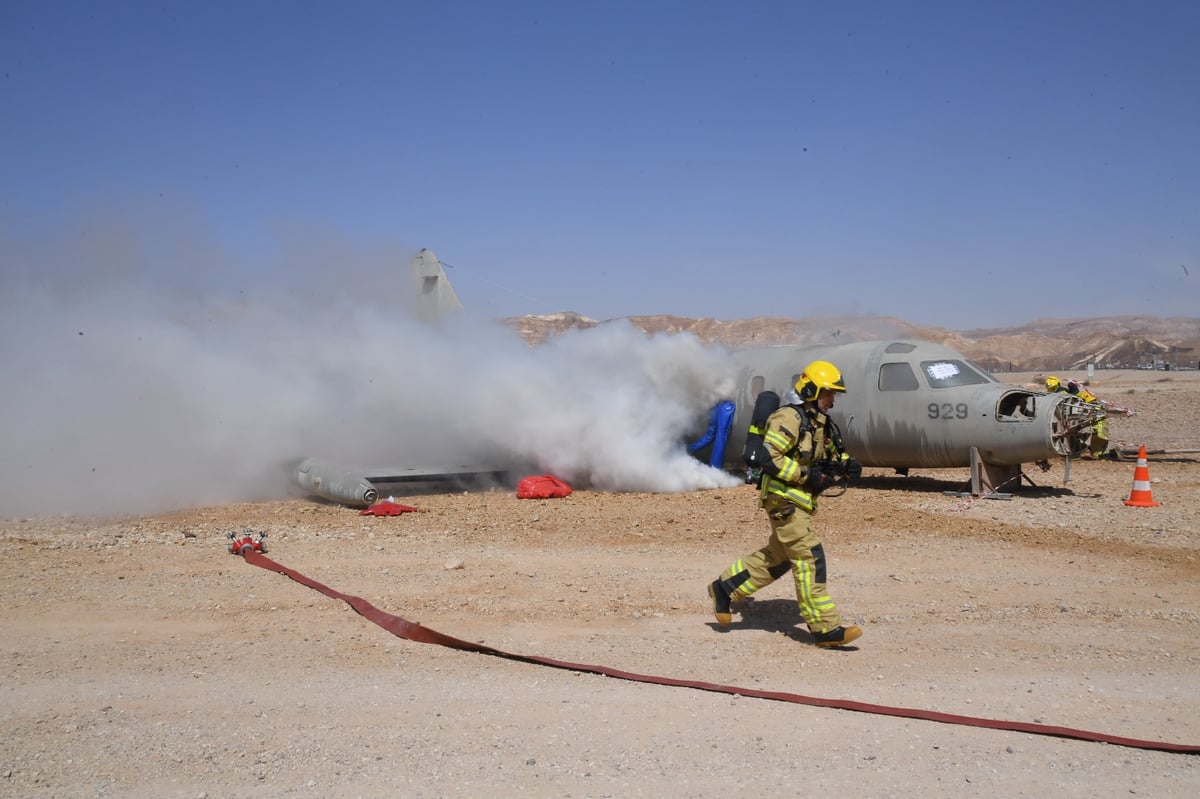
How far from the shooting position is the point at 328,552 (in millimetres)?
10945

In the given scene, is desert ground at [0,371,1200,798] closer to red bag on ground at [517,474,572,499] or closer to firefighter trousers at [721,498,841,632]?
firefighter trousers at [721,498,841,632]

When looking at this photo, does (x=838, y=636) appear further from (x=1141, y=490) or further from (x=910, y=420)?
(x=1141, y=490)

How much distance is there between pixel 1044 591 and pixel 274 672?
6.59 metres

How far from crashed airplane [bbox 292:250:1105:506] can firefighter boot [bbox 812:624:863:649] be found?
25.4 feet

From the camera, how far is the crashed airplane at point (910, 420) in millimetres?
13977

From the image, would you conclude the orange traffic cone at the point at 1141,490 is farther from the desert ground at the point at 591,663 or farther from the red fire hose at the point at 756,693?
the red fire hose at the point at 756,693

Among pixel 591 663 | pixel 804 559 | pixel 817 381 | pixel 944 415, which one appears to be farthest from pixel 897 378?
pixel 591 663

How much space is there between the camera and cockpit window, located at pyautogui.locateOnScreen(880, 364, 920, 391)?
14.7m

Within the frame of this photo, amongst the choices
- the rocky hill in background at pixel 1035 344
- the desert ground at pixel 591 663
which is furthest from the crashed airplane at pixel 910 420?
the rocky hill in background at pixel 1035 344

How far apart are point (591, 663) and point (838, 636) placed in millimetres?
1773

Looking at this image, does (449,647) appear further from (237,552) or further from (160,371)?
(160,371)

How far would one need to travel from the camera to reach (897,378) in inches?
584

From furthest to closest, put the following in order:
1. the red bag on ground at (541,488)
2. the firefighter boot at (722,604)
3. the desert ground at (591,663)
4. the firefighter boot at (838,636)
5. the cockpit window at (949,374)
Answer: the red bag on ground at (541,488)
the cockpit window at (949,374)
the firefighter boot at (722,604)
the firefighter boot at (838,636)
the desert ground at (591,663)

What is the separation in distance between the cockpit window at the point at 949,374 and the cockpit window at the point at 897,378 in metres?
0.21
